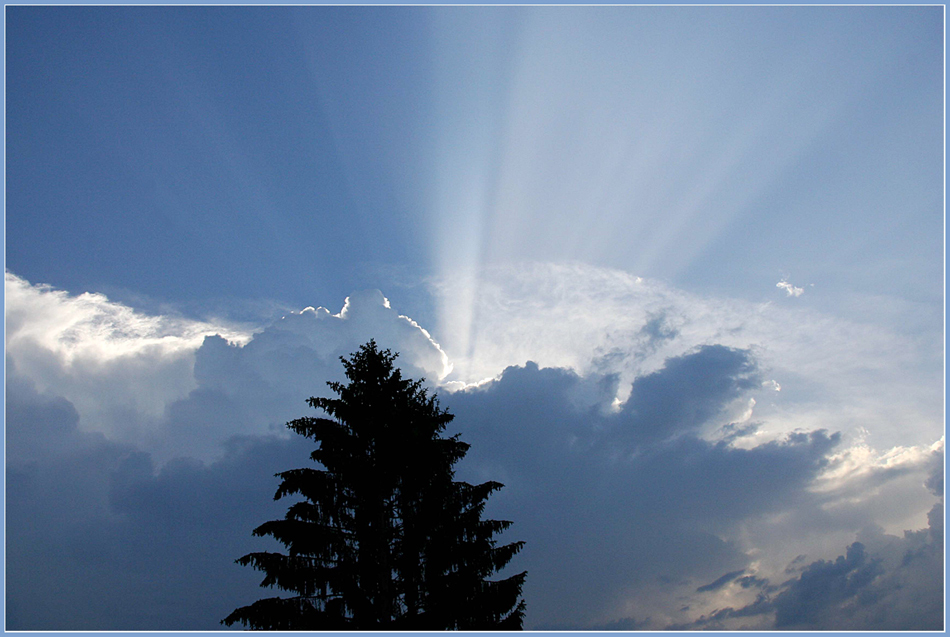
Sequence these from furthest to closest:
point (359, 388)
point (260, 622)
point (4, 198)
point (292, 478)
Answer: point (359, 388), point (292, 478), point (260, 622), point (4, 198)

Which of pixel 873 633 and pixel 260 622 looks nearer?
pixel 873 633

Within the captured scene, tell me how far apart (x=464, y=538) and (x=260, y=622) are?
19.2 feet

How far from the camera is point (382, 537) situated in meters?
13.8

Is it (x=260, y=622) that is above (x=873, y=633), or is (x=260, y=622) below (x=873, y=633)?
above

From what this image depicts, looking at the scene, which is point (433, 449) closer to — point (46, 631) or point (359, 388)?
point (359, 388)

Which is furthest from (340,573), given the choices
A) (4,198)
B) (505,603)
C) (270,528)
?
(4,198)

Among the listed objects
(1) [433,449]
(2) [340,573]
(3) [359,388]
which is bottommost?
(2) [340,573]

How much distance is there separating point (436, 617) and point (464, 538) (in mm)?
2205

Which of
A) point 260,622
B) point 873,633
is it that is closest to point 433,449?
point 260,622

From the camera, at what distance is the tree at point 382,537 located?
41.3ft

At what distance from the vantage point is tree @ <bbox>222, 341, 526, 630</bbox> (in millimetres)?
12578

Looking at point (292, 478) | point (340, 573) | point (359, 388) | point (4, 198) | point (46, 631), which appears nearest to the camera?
point (46, 631)

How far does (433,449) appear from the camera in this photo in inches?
562

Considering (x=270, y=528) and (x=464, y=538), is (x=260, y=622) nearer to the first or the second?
(x=270, y=528)
